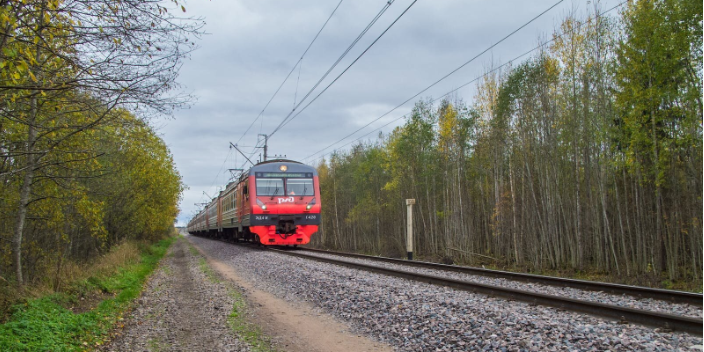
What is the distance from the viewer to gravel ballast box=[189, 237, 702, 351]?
4051 mm

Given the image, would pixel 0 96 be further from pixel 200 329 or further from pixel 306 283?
pixel 306 283

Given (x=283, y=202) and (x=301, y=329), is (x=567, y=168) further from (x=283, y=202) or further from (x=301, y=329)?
(x=283, y=202)

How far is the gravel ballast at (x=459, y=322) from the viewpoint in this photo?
13.3ft

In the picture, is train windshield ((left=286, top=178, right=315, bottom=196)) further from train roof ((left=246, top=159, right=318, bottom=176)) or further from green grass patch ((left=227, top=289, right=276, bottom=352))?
green grass patch ((left=227, top=289, right=276, bottom=352))

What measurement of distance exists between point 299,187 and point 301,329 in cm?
1294

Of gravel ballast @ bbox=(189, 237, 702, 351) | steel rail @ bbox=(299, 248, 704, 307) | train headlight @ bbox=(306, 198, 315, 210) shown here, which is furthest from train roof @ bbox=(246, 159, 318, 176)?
gravel ballast @ bbox=(189, 237, 702, 351)

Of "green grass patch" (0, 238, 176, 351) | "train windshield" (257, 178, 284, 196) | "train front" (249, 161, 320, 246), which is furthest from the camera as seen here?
"train windshield" (257, 178, 284, 196)

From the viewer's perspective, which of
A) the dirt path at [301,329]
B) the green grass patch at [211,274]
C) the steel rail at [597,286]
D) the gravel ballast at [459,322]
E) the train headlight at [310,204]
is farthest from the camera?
the train headlight at [310,204]

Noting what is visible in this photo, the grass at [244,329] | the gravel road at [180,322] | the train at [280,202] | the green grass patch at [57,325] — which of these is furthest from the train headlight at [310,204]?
the green grass patch at [57,325]

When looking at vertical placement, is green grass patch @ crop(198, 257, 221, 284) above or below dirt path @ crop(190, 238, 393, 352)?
below

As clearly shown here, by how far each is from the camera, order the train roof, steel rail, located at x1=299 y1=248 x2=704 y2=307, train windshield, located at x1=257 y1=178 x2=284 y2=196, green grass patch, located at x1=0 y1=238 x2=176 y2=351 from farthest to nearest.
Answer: the train roof, train windshield, located at x1=257 y1=178 x2=284 y2=196, steel rail, located at x1=299 y1=248 x2=704 y2=307, green grass patch, located at x1=0 y1=238 x2=176 y2=351

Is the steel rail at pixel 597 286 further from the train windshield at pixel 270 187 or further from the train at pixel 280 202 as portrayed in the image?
the train windshield at pixel 270 187

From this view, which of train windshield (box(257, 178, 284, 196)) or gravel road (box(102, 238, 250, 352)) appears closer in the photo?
gravel road (box(102, 238, 250, 352))

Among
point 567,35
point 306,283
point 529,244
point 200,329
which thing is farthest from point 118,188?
point 567,35
